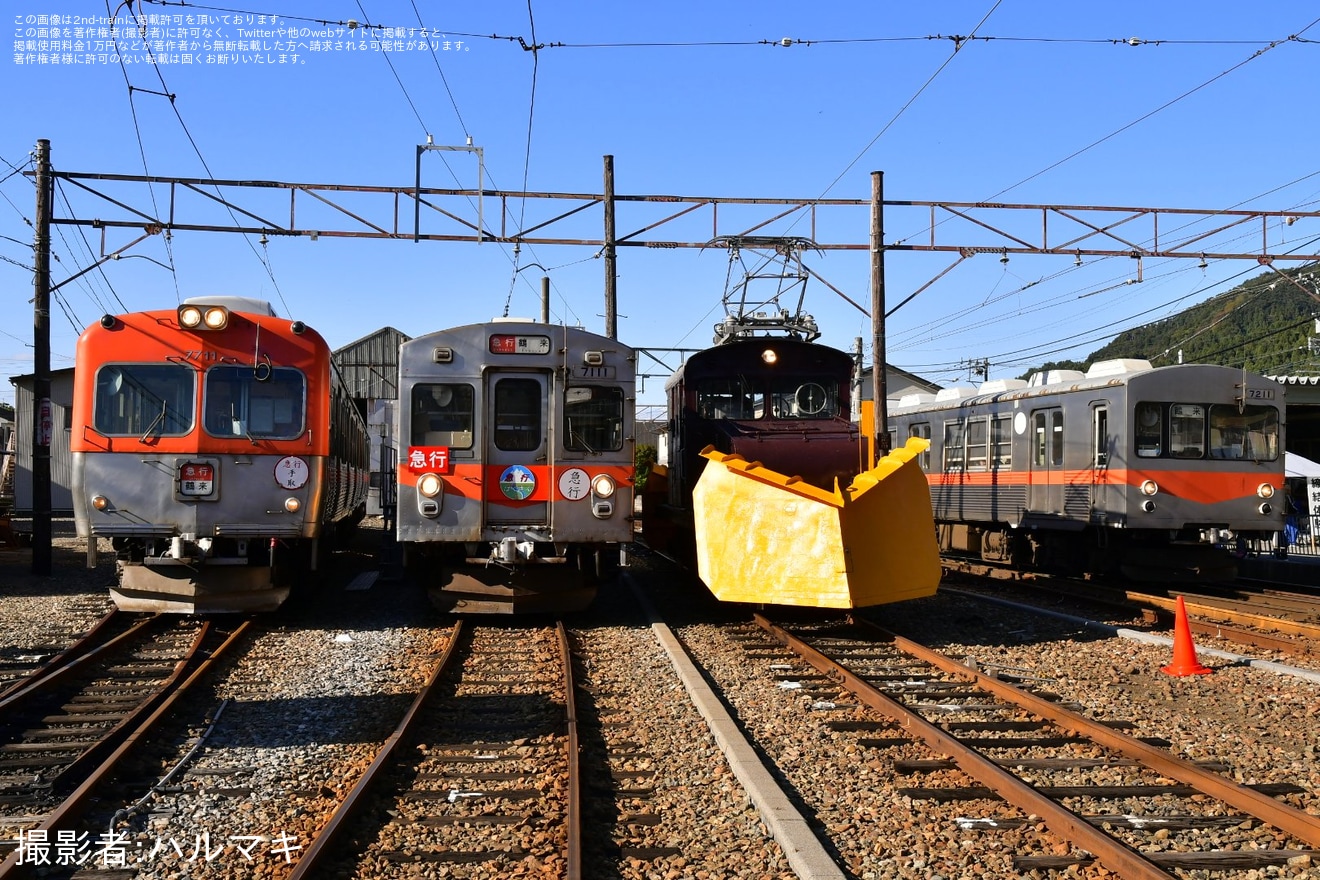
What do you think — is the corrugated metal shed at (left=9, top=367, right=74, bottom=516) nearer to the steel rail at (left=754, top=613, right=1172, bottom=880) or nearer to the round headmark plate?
the round headmark plate

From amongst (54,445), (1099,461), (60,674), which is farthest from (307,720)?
(54,445)

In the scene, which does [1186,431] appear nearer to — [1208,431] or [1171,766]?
[1208,431]

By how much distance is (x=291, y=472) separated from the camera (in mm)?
11422

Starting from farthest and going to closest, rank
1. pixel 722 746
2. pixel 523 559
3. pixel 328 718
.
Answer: pixel 523 559, pixel 328 718, pixel 722 746

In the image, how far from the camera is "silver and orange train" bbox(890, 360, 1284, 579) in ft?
50.9

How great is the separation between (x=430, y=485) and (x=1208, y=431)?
37.4 feet

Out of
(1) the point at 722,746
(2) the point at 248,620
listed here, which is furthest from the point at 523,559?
(1) the point at 722,746

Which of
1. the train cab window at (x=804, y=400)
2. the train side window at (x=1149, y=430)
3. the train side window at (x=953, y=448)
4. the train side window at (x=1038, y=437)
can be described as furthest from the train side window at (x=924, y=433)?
the train cab window at (x=804, y=400)

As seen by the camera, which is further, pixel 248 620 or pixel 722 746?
pixel 248 620

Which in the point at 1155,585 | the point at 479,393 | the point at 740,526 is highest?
the point at 479,393

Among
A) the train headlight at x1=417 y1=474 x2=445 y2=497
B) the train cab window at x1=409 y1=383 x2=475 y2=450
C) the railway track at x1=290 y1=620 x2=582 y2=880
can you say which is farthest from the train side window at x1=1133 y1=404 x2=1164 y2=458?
the railway track at x1=290 y1=620 x2=582 y2=880

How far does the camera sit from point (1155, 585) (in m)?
17.3

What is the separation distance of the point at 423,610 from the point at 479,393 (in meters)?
3.29

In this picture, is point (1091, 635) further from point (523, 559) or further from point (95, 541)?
point (95, 541)
